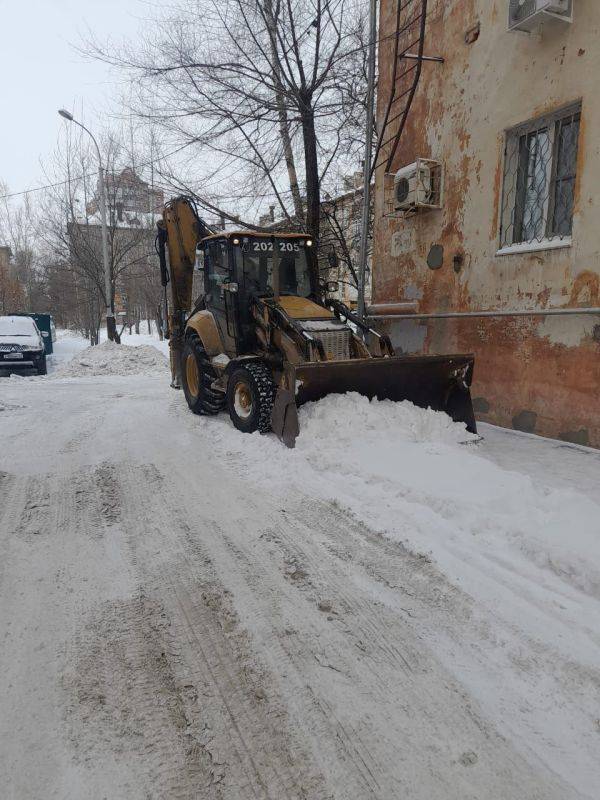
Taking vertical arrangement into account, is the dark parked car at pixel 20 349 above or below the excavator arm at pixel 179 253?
below

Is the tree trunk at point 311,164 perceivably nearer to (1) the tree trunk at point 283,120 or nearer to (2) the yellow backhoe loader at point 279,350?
(1) the tree trunk at point 283,120

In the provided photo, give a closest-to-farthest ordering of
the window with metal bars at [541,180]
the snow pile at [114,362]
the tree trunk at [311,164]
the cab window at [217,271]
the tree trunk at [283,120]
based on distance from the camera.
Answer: the window with metal bars at [541,180], the cab window at [217,271], the tree trunk at [283,120], the tree trunk at [311,164], the snow pile at [114,362]

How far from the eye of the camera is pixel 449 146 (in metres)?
7.56

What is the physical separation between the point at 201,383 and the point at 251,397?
1.65 m

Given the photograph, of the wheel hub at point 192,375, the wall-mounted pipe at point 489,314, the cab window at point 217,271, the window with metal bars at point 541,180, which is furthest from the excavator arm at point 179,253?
the window with metal bars at point 541,180

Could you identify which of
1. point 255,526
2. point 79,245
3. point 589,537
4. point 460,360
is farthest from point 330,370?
point 79,245

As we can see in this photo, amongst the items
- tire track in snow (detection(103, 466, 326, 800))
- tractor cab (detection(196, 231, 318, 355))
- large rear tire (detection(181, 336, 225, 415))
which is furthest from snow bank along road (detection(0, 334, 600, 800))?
tractor cab (detection(196, 231, 318, 355))

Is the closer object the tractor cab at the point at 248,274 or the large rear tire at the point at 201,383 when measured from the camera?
the tractor cab at the point at 248,274

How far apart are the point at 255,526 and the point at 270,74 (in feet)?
31.5

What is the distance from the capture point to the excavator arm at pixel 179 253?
8875 millimetres

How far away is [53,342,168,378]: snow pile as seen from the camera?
14809 mm

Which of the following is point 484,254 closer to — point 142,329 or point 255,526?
point 255,526

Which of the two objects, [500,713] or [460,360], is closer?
[500,713]

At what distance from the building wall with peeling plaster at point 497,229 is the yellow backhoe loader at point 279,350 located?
1014mm
